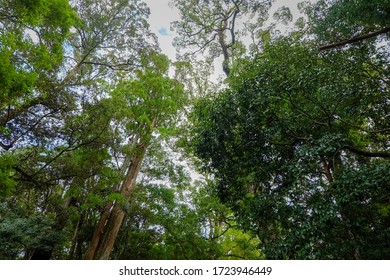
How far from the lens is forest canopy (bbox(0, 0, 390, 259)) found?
392 centimetres

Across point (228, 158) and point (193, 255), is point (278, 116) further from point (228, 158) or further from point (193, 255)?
point (193, 255)

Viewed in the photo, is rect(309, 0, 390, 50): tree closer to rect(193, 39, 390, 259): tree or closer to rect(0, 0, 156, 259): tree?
rect(193, 39, 390, 259): tree

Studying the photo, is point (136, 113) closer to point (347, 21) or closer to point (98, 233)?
point (98, 233)

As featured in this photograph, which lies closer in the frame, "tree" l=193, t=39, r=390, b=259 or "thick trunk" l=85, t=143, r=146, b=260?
"tree" l=193, t=39, r=390, b=259

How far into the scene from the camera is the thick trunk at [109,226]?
7.37m

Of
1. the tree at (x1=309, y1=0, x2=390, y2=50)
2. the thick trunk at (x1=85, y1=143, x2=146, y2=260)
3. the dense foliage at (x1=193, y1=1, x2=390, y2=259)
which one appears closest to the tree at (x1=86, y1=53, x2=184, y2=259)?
the thick trunk at (x1=85, y1=143, x2=146, y2=260)

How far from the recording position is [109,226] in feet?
25.0

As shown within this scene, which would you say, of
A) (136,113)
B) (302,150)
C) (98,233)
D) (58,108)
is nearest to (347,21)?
(302,150)

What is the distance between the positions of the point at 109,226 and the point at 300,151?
6268 millimetres

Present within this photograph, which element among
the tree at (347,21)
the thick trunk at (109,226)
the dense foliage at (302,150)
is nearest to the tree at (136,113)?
the thick trunk at (109,226)

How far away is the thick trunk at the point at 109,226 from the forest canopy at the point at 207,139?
4 centimetres

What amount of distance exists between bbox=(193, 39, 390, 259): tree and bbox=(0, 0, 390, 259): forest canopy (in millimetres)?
28

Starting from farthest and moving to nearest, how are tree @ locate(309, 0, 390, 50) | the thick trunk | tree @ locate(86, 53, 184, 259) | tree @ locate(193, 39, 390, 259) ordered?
the thick trunk
tree @ locate(86, 53, 184, 259)
tree @ locate(309, 0, 390, 50)
tree @ locate(193, 39, 390, 259)

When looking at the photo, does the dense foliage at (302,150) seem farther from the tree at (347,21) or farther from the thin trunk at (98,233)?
the thin trunk at (98,233)
